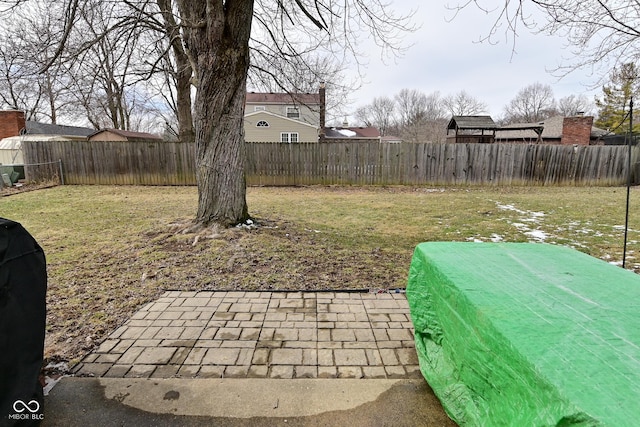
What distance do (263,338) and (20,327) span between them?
146cm

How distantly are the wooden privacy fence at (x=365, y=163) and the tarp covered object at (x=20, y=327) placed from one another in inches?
438

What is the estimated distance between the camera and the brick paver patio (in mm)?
2197

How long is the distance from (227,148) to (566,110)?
55.0 metres

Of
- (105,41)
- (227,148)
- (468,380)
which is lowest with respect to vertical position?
(468,380)

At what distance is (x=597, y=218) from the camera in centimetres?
693

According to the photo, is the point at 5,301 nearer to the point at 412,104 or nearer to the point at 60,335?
the point at 60,335

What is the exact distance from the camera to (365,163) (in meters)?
12.6

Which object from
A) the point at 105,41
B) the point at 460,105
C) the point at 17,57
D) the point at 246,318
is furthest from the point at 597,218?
the point at 460,105

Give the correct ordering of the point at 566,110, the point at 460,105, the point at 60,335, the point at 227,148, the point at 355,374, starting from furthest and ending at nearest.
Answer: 1. the point at 460,105
2. the point at 566,110
3. the point at 227,148
4. the point at 60,335
5. the point at 355,374

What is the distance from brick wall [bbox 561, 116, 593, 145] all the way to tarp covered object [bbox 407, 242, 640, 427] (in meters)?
23.0

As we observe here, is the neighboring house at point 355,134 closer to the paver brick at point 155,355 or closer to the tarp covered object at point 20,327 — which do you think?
the paver brick at point 155,355

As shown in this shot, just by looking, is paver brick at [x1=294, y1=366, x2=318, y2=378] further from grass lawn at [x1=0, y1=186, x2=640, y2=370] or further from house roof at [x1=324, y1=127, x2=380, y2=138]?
house roof at [x1=324, y1=127, x2=380, y2=138]

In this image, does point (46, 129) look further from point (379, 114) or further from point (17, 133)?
point (379, 114)

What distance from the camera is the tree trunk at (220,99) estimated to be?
491cm
